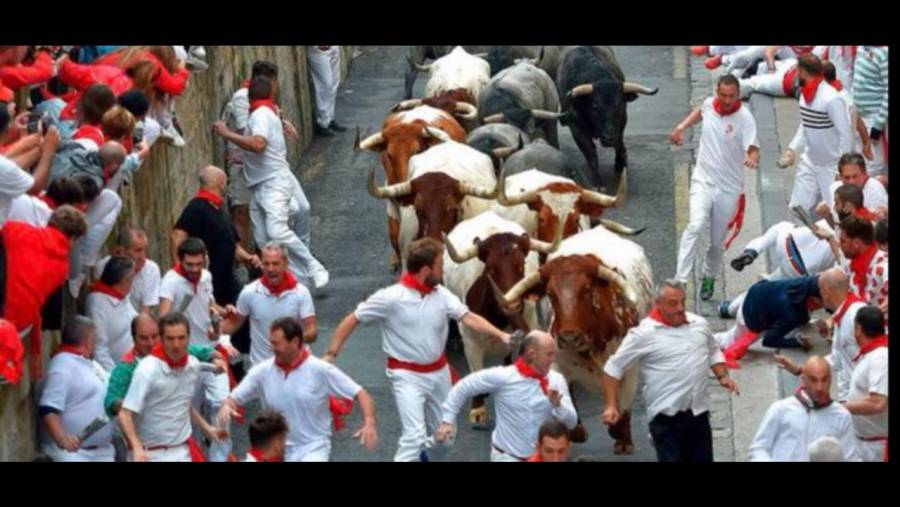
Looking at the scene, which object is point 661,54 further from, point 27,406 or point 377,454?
point 27,406

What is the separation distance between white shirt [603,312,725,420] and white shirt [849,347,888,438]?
967 mm

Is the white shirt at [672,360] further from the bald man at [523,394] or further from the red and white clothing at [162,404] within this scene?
the red and white clothing at [162,404]

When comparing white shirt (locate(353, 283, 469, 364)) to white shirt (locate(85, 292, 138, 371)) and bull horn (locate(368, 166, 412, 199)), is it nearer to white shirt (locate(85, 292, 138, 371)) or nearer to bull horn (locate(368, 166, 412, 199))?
white shirt (locate(85, 292, 138, 371))

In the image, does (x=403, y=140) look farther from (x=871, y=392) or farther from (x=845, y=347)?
(x=871, y=392)

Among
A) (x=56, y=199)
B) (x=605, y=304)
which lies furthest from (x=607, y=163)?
(x=56, y=199)

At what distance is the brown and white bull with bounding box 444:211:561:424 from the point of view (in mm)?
19188

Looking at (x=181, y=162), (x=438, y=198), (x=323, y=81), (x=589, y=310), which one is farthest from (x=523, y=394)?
(x=323, y=81)

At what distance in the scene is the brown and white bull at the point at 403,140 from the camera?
2277 cm

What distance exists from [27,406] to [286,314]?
7.49 feet

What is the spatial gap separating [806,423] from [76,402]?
4.42 meters

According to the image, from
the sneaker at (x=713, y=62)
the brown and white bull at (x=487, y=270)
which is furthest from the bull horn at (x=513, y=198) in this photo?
the sneaker at (x=713, y=62)

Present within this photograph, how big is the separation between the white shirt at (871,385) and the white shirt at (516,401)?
1.77 m

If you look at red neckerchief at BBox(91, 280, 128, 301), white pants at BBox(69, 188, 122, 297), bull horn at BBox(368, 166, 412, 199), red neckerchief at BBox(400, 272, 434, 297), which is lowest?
bull horn at BBox(368, 166, 412, 199)

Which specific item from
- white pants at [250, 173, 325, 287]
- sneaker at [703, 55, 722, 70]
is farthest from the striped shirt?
sneaker at [703, 55, 722, 70]
